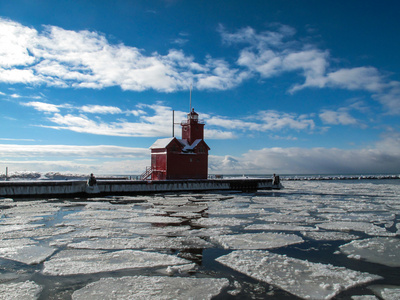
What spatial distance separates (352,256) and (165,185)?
82.7 feet

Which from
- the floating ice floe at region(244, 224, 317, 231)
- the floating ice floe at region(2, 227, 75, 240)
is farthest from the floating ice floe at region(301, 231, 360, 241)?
the floating ice floe at region(2, 227, 75, 240)

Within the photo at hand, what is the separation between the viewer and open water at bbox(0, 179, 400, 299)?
18.1 feet

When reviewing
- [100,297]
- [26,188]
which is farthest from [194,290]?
[26,188]

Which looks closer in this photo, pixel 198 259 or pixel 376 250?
pixel 198 259

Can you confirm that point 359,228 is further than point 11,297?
Yes

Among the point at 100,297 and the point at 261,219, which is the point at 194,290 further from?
the point at 261,219

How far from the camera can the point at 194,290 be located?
18.2 feet

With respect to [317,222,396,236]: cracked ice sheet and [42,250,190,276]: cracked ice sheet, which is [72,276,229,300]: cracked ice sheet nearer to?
[42,250,190,276]: cracked ice sheet

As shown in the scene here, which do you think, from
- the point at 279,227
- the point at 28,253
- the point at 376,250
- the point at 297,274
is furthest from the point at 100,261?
the point at 376,250

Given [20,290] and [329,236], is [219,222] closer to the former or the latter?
[329,236]

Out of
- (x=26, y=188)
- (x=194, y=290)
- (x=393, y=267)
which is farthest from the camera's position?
(x=26, y=188)

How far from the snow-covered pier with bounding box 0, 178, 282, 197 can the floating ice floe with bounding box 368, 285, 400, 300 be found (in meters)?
25.4

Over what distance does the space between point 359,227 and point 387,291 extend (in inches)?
271

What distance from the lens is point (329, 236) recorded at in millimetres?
10102
